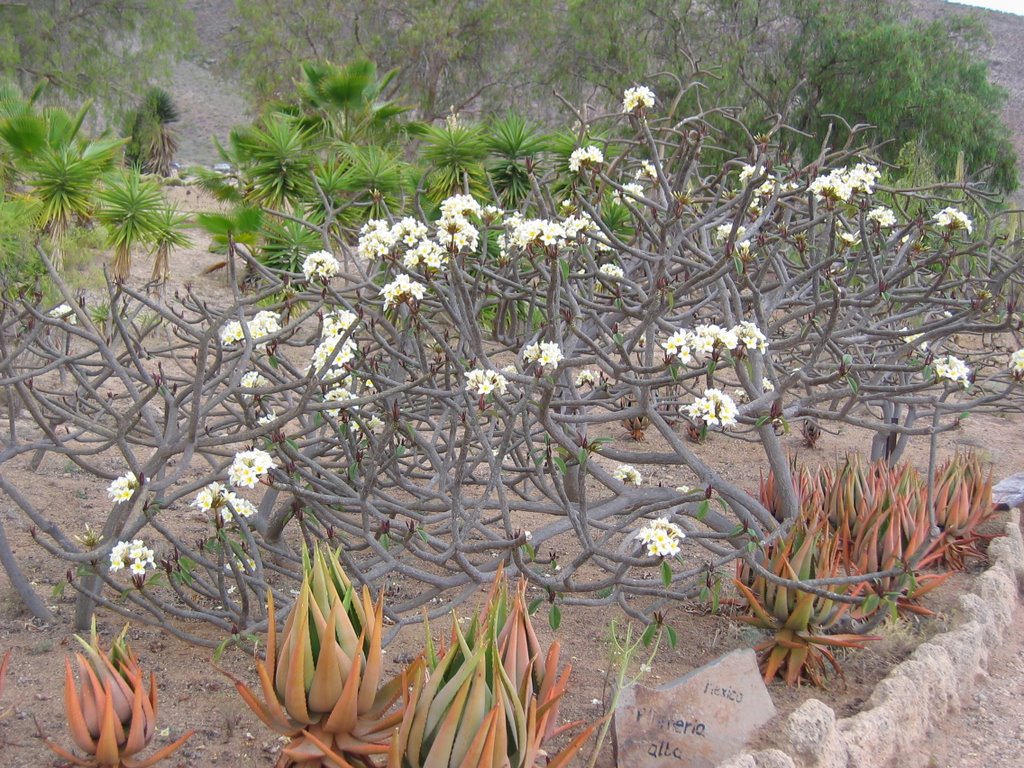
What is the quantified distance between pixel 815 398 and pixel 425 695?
2.40 metres

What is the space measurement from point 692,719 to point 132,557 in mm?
2032

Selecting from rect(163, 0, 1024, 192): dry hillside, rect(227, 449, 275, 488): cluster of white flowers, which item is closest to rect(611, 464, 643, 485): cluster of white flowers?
rect(227, 449, 275, 488): cluster of white flowers

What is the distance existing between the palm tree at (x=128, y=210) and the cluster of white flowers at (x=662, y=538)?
7.96 meters

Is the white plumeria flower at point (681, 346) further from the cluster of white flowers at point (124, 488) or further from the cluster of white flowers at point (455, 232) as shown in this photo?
the cluster of white flowers at point (124, 488)

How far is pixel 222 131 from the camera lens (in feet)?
196

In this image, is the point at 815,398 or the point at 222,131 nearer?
the point at 815,398

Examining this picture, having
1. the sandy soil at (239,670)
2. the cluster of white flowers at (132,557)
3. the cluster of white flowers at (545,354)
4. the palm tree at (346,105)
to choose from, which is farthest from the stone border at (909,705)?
the palm tree at (346,105)

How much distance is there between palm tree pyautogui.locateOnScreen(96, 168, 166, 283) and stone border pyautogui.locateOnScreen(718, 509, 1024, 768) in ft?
27.4

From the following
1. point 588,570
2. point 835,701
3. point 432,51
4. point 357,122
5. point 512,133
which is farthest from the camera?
point 432,51

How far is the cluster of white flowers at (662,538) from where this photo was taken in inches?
146

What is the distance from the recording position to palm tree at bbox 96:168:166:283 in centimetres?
1028

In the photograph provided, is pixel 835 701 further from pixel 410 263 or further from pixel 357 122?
pixel 357 122

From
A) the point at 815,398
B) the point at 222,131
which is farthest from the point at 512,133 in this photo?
the point at 222,131

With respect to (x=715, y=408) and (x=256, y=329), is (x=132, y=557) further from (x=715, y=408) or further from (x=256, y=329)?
(x=715, y=408)
